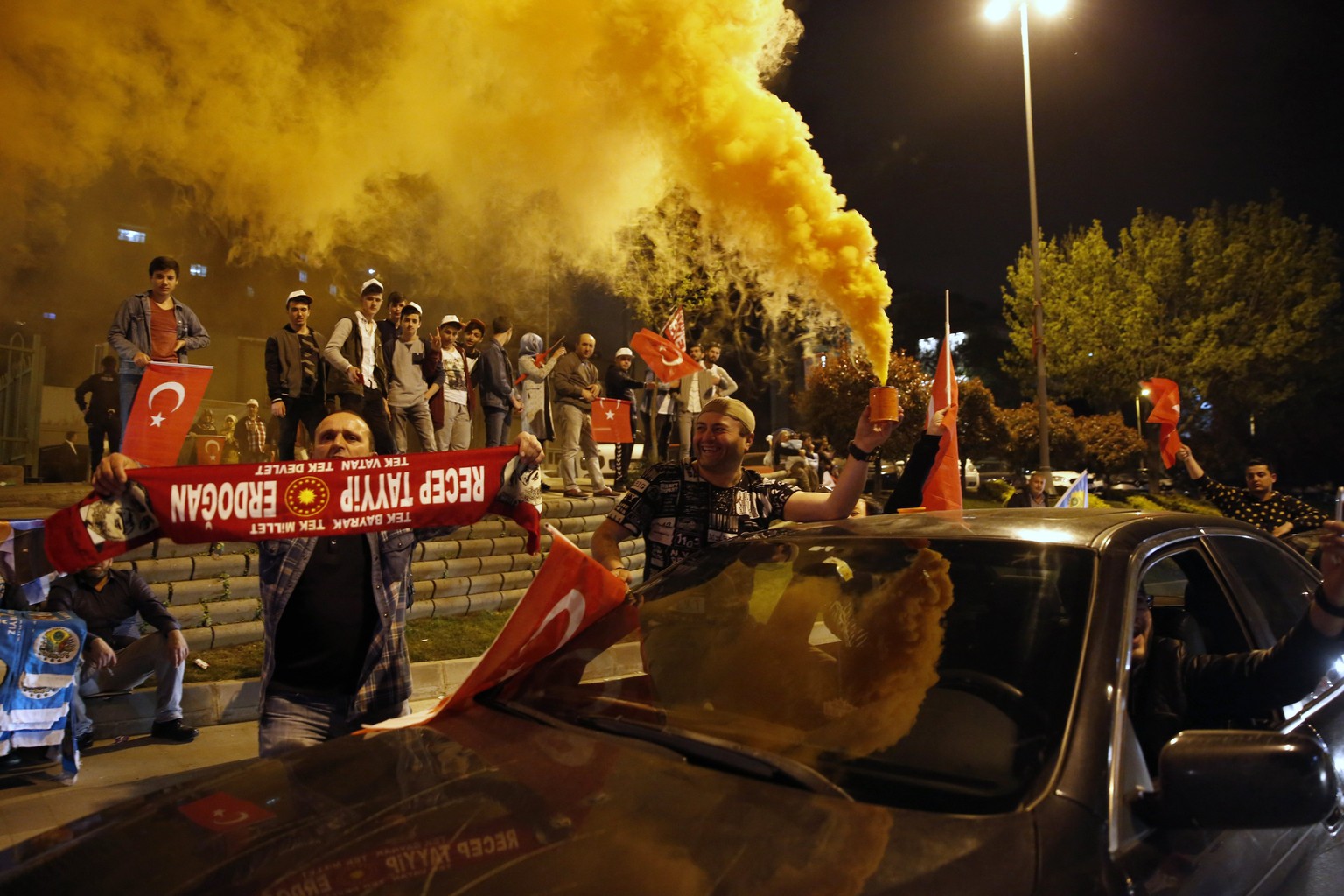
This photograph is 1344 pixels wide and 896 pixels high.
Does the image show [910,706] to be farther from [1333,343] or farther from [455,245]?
[1333,343]

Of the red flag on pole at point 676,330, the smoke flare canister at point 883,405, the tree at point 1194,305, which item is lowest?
the smoke flare canister at point 883,405

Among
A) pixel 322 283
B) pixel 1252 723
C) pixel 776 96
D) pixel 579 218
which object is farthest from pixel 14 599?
pixel 322 283

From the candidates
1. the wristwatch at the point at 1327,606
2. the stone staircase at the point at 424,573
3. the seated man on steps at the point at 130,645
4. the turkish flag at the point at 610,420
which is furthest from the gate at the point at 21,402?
the wristwatch at the point at 1327,606

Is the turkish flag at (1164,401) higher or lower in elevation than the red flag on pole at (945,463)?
higher

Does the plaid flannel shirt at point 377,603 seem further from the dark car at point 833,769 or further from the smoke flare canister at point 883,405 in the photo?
the smoke flare canister at point 883,405

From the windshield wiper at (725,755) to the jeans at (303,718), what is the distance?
48.6 inches

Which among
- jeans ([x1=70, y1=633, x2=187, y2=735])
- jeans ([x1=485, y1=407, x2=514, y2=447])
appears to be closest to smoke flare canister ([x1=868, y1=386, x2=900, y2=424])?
jeans ([x1=70, y1=633, x2=187, y2=735])

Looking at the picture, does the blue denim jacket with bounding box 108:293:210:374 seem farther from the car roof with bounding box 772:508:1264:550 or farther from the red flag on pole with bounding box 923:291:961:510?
the car roof with bounding box 772:508:1264:550

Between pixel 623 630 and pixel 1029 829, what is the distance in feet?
4.58

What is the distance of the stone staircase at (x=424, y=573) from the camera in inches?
277

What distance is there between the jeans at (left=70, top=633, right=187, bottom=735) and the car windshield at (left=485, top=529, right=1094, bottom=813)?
3.99m

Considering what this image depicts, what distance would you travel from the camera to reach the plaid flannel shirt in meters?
3.19

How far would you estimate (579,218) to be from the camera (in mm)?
12117

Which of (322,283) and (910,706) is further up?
(322,283)
